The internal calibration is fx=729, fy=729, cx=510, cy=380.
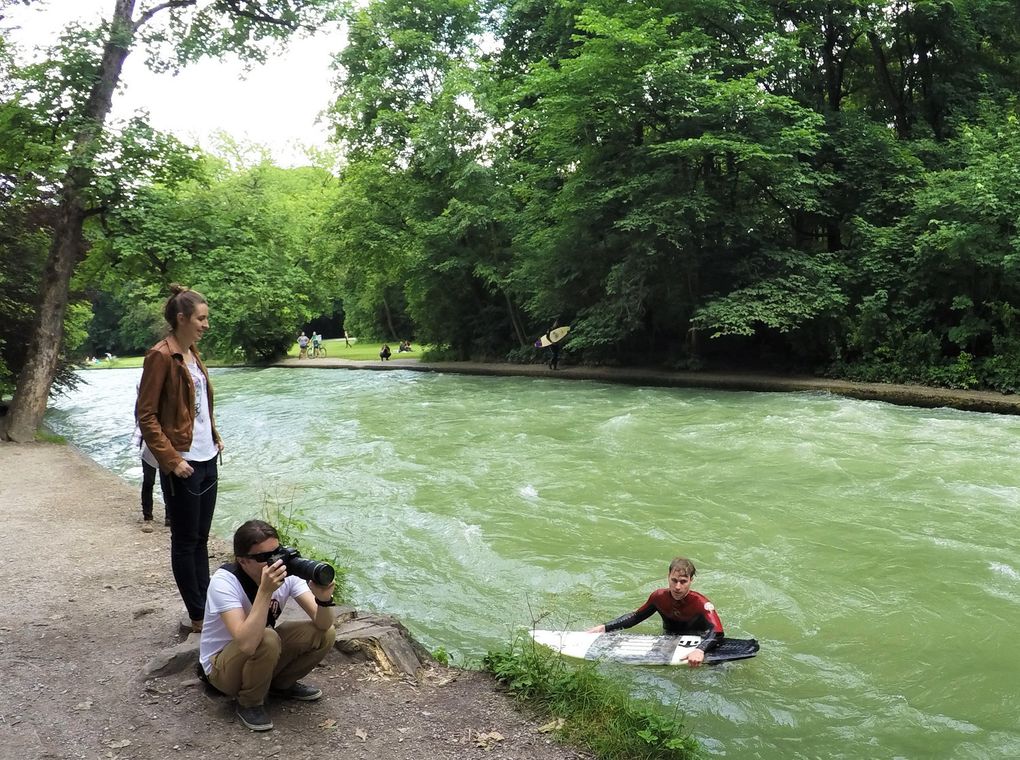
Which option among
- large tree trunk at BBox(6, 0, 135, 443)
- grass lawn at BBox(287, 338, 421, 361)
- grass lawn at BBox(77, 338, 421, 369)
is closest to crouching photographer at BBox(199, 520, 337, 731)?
large tree trunk at BBox(6, 0, 135, 443)

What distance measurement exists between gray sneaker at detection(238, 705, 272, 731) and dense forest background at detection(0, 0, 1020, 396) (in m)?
11.0

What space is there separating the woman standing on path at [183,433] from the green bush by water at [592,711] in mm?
1693

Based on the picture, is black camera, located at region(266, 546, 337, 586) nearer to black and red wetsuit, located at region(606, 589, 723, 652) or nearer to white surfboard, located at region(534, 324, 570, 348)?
black and red wetsuit, located at region(606, 589, 723, 652)

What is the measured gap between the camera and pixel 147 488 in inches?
275

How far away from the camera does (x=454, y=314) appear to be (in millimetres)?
31281

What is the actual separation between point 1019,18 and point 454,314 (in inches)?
831

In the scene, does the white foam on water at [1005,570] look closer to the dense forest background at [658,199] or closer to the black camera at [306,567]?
the black camera at [306,567]

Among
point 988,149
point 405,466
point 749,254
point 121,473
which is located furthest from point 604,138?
point 121,473

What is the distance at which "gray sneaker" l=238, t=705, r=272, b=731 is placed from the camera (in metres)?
3.19

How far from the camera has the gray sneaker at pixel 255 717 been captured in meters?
3.19

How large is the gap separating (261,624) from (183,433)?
1315 millimetres

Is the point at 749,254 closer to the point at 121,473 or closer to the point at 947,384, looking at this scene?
the point at 947,384

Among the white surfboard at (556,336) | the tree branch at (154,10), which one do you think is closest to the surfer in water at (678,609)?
the tree branch at (154,10)

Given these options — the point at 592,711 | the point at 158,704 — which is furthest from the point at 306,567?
the point at 592,711
